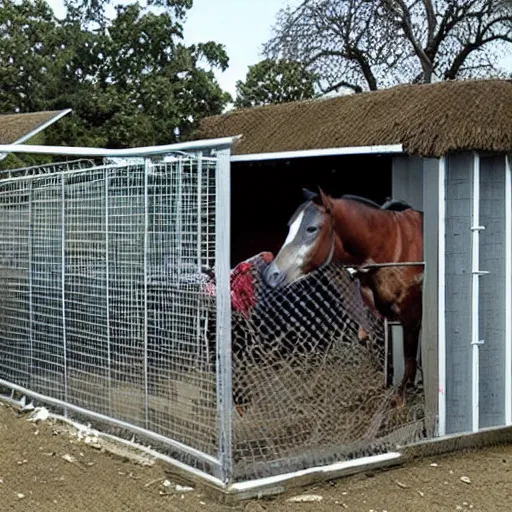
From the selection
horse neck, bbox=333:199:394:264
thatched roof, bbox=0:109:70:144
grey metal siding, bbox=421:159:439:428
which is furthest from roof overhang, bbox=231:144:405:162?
thatched roof, bbox=0:109:70:144

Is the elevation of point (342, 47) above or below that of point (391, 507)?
above

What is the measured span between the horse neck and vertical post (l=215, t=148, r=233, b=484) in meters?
1.68

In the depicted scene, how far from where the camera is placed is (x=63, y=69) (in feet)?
84.2

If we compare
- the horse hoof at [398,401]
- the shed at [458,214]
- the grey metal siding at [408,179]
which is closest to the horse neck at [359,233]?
the grey metal siding at [408,179]

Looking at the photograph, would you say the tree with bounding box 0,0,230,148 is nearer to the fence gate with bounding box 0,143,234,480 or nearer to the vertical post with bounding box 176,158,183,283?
the fence gate with bounding box 0,143,234,480

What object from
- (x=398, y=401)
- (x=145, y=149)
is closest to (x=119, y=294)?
(x=145, y=149)

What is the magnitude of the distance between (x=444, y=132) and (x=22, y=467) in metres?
3.47

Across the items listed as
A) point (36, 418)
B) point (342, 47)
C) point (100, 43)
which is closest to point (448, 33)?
point (342, 47)

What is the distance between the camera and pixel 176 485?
488 cm

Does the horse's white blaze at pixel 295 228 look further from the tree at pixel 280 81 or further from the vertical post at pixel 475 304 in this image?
the tree at pixel 280 81

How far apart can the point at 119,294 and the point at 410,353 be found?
7.00ft

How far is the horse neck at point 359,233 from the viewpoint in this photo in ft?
20.2

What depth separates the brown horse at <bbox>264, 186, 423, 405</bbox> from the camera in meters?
6.03

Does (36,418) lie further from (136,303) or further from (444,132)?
(444,132)
